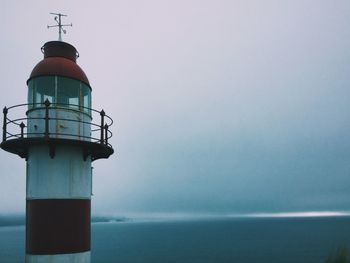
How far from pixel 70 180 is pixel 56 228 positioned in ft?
5.12

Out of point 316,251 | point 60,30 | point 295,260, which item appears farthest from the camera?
point 316,251

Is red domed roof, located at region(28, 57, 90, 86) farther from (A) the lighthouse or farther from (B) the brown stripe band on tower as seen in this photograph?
(B) the brown stripe band on tower

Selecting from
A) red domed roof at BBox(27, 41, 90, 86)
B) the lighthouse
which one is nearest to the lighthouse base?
the lighthouse

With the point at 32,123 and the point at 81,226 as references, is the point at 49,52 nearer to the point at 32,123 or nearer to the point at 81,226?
the point at 32,123

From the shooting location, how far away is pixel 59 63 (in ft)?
34.7

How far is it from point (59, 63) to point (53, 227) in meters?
5.53

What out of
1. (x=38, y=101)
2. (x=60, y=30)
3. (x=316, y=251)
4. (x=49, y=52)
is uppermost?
(x=60, y=30)

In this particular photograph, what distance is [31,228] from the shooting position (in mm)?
9758

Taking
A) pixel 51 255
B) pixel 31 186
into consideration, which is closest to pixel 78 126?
pixel 31 186

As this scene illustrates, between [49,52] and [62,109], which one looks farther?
[49,52]

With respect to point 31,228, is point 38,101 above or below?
above

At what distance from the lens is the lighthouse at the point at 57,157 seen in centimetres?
962

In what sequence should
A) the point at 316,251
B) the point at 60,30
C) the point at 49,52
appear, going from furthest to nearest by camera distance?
the point at 316,251, the point at 60,30, the point at 49,52

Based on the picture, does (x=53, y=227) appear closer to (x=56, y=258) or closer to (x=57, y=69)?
(x=56, y=258)
